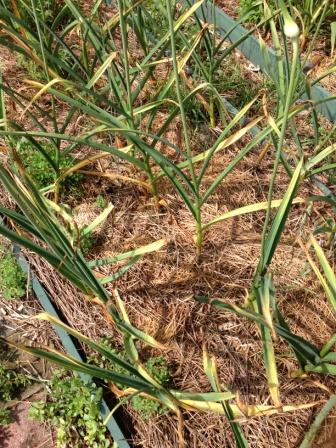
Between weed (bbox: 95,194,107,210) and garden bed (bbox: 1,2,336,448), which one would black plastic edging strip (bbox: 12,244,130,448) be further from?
weed (bbox: 95,194,107,210)

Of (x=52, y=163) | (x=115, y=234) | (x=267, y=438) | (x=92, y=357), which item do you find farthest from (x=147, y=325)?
(x=52, y=163)

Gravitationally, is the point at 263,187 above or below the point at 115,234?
above

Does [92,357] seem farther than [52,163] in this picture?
No

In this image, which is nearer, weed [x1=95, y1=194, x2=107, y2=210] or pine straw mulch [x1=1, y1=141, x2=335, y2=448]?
pine straw mulch [x1=1, y1=141, x2=335, y2=448]

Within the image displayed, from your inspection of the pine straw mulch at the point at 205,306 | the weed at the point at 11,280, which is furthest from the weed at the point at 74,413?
the weed at the point at 11,280

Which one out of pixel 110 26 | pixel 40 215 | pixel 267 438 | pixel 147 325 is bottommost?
pixel 267 438

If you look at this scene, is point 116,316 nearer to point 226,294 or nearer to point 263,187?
point 226,294

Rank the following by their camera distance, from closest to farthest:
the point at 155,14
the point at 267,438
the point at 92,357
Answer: the point at 267,438 < the point at 92,357 < the point at 155,14

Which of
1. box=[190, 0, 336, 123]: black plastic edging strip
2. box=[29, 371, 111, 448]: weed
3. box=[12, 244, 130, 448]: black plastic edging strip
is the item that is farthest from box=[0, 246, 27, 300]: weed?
box=[190, 0, 336, 123]: black plastic edging strip
